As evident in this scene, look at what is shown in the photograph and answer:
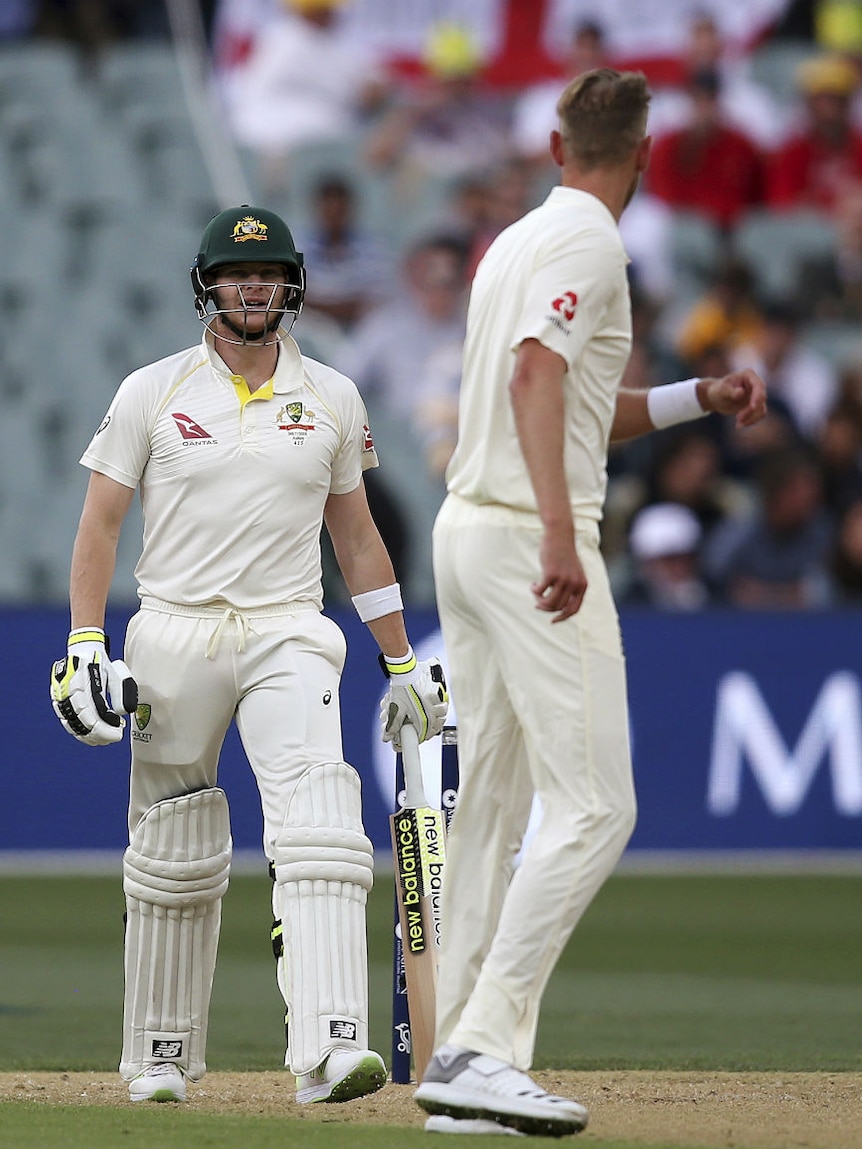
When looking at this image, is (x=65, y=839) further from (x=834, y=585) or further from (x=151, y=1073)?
(x=151, y=1073)

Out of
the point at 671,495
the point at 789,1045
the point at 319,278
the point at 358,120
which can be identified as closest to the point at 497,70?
the point at 358,120

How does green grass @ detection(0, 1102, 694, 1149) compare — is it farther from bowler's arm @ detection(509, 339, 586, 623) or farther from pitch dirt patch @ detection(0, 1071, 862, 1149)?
bowler's arm @ detection(509, 339, 586, 623)

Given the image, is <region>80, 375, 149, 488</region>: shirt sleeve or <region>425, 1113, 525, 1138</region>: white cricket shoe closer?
<region>425, 1113, 525, 1138</region>: white cricket shoe

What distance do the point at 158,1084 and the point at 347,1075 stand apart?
558 mm

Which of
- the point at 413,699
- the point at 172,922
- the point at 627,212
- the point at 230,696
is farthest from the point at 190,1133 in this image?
the point at 627,212

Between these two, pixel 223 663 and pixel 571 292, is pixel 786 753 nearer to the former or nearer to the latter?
pixel 223 663

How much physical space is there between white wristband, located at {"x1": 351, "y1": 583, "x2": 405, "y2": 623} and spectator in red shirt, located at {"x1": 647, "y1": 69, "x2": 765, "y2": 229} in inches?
383

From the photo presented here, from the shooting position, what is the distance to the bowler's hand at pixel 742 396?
14.1 ft

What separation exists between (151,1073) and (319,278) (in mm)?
9319

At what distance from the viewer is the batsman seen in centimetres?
480

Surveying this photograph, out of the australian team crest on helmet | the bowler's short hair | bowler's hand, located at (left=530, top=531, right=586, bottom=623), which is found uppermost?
the australian team crest on helmet

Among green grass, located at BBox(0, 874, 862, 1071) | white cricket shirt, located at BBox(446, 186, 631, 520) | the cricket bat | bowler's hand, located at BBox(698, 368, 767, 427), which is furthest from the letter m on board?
white cricket shirt, located at BBox(446, 186, 631, 520)

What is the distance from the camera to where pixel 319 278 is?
541 inches

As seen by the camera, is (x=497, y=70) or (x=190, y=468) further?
(x=497, y=70)
